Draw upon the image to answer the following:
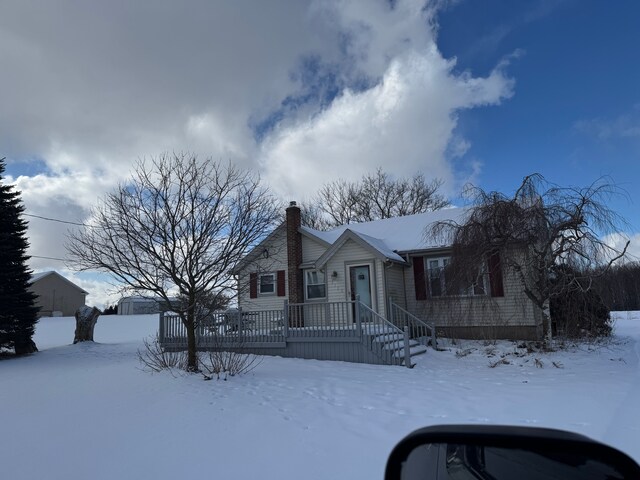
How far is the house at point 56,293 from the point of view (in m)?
50.0

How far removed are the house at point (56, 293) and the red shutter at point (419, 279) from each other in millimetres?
45816

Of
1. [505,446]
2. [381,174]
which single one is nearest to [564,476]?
[505,446]

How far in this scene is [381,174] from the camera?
38.1 m

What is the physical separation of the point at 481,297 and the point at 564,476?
1533cm

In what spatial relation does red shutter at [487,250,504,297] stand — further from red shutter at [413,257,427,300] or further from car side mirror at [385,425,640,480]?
car side mirror at [385,425,640,480]

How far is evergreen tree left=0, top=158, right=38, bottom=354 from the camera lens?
15.8 metres

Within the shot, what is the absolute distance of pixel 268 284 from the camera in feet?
63.4

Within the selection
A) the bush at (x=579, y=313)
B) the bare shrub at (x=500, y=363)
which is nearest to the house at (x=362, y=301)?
the bush at (x=579, y=313)

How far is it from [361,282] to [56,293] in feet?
159

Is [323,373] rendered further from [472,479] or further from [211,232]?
[472,479]

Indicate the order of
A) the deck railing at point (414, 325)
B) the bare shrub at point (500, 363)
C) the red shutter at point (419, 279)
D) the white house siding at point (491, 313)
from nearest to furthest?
1. the bare shrub at point (500, 363)
2. the deck railing at point (414, 325)
3. the white house siding at point (491, 313)
4. the red shutter at point (419, 279)

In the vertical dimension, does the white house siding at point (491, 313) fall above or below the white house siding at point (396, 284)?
below

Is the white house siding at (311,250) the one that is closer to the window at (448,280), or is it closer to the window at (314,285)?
the window at (314,285)

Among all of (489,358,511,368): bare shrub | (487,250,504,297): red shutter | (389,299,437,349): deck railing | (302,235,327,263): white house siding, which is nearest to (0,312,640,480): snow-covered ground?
(489,358,511,368): bare shrub
